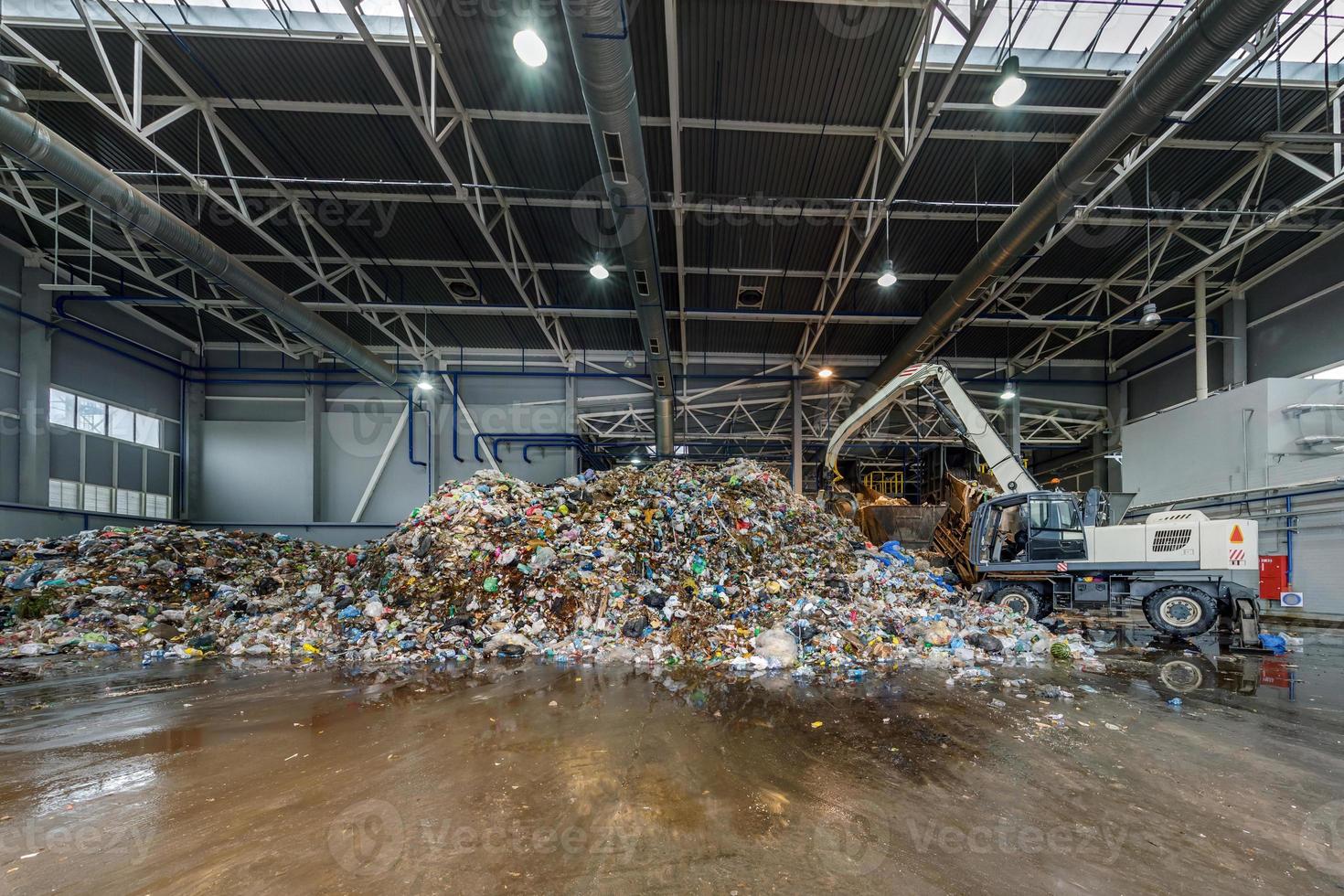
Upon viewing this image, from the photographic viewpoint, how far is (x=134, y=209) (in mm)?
6590

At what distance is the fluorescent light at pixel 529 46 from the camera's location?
4.88 metres

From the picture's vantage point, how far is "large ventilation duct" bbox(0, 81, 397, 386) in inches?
213

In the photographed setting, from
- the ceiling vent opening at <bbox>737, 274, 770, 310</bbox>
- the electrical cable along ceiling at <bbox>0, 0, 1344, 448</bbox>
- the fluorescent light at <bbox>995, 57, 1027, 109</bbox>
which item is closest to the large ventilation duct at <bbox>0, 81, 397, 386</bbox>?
the electrical cable along ceiling at <bbox>0, 0, 1344, 448</bbox>

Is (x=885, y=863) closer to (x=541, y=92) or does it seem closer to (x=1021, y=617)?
(x=1021, y=617)

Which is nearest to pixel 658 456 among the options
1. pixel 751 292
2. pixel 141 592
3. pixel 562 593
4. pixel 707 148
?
pixel 751 292

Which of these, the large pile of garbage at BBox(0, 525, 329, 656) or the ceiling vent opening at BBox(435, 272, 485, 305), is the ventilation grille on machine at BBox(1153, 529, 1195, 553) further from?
the ceiling vent opening at BBox(435, 272, 485, 305)

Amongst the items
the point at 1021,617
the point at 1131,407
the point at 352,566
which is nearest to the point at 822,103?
the point at 1021,617

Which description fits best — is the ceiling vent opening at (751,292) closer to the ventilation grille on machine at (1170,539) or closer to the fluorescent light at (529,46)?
the fluorescent light at (529,46)

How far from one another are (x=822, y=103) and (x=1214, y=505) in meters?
10.5

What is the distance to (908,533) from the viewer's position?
10.4m

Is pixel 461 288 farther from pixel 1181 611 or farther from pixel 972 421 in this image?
pixel 1181 611

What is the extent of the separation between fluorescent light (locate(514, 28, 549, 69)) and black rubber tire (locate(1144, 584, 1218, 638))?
370 inches

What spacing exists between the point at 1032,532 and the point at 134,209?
12.3m

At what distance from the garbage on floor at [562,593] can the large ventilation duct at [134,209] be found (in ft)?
14.5
